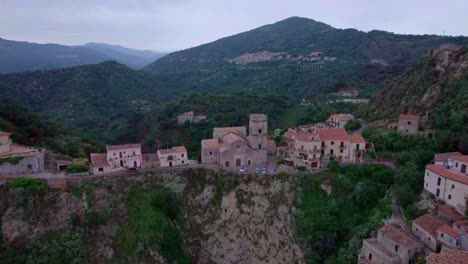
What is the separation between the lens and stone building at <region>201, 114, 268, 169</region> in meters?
43.7

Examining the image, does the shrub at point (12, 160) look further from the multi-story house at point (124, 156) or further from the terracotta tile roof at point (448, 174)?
the terracotta tile roof at point (448, 174)

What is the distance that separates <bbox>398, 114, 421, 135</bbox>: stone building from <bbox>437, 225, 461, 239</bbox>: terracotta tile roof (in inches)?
945

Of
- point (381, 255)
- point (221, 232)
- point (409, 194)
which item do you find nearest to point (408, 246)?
point (381, 255)

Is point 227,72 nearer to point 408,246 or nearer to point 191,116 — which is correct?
point 191,116

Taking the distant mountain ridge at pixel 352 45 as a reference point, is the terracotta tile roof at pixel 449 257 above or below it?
below

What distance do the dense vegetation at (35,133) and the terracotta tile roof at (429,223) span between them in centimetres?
4651

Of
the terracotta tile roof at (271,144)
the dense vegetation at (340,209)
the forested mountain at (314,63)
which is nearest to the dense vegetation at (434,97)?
the dense vegetation at (340,209)

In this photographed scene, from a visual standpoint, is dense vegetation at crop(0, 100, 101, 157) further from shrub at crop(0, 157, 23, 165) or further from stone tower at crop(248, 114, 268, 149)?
stone tower at crop(248, 114, 268, 149)

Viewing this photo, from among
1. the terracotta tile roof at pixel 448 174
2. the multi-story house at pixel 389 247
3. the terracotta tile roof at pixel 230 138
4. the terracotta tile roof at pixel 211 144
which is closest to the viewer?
the multi-story house at pixel 389 247

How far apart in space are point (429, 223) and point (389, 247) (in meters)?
3.96

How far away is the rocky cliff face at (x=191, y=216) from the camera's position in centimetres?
3591

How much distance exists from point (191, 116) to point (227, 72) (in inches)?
3092

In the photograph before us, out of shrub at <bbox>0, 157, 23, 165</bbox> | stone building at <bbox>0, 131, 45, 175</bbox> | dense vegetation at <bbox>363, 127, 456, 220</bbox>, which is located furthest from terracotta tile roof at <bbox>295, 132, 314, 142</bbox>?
shrub at <bbox>0, 157, 23, 165</bbox>

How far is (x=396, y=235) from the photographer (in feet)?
88.5
